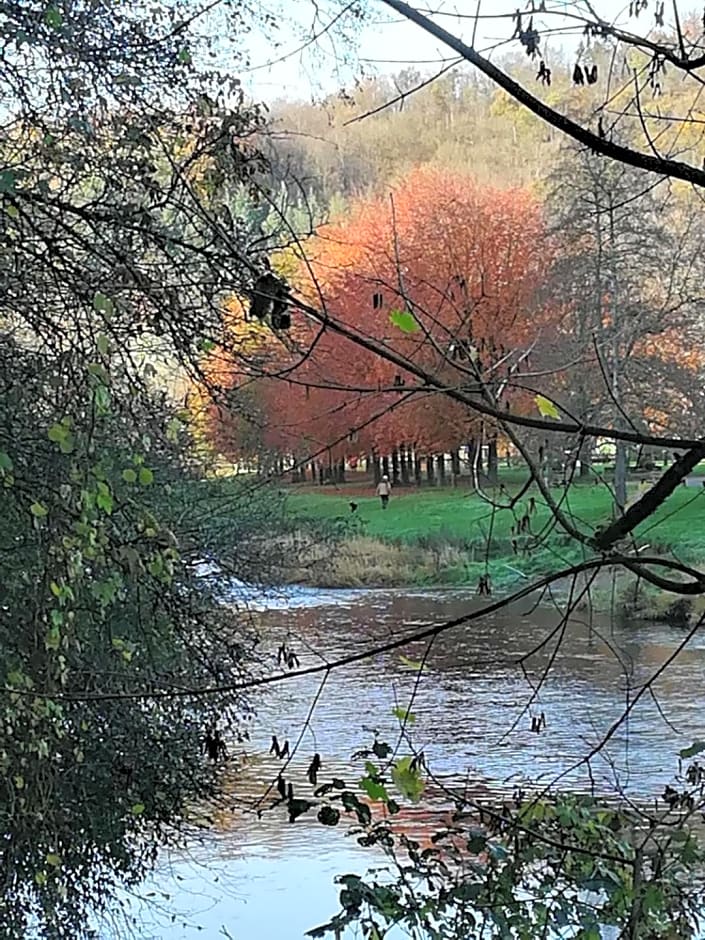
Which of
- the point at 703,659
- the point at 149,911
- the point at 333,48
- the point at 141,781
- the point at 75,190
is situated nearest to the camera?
the point at 333,48

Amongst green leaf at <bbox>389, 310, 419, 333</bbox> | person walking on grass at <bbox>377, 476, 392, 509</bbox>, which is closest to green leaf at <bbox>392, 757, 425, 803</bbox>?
green leaf at <bbox>389, 310, 419, 333</bbox>

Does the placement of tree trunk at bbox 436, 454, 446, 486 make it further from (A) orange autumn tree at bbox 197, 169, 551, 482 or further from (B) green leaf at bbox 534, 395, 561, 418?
(B) green leaf at bbox 534, 395, 561, 418

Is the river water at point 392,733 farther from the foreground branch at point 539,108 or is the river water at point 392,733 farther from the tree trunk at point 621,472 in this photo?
the foreground branch at point 539,108

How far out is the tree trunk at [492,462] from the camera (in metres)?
1.75

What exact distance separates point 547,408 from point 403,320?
17cm

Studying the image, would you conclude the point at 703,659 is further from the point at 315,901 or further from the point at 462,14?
the point at 462,14

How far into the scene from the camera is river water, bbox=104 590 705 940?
346cm

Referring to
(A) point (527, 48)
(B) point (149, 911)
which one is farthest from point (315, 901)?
(A) point (527, 48)

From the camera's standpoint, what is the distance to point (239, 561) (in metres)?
3.57

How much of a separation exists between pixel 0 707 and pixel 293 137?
1.18 m

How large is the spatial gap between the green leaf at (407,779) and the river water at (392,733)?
3.48 feet

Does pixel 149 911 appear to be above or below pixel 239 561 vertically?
below

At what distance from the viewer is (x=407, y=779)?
3.79 feet

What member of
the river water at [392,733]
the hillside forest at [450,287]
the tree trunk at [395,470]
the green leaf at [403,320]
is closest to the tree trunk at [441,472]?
the hillside forest at [450,287]
